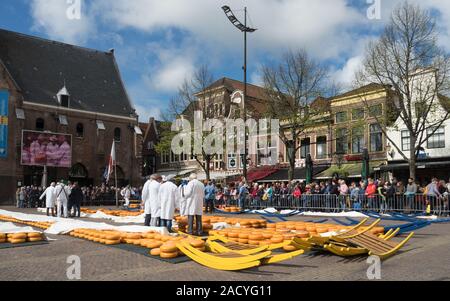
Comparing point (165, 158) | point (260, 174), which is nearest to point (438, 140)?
point (260, 174)

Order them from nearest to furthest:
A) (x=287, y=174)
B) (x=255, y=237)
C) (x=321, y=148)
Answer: (x=255, y=237) < (x=321, y=148) < (x=287, y=174)

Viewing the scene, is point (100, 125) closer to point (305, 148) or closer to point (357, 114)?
point (305, 148)

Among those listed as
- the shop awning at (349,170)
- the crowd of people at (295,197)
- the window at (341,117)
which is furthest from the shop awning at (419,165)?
the crowd of people at (295,197)

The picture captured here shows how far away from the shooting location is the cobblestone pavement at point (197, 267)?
7426mm

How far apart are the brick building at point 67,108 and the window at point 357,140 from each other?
2520cm

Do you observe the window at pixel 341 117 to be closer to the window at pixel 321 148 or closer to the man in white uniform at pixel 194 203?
the window at pixel 321 148

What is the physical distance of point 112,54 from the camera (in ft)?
187

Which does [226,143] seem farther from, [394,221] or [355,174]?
[394,221]

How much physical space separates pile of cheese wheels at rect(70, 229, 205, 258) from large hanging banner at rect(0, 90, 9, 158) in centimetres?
3168

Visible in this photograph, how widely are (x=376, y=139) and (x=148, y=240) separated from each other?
29038 millimetres

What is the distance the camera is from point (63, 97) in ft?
155

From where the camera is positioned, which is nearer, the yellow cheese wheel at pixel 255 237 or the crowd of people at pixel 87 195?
the yellow cheese wheel at pixel 255 237
